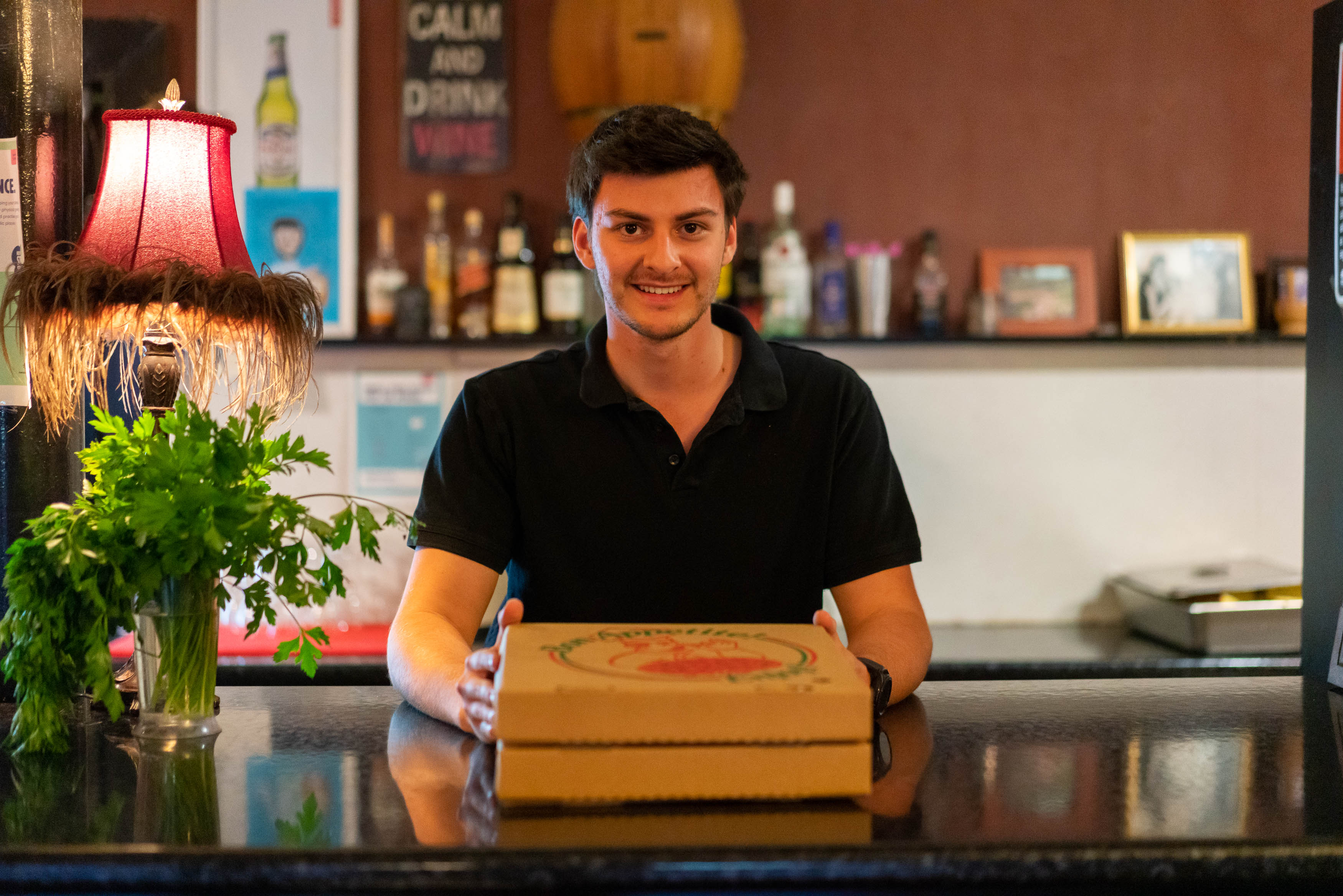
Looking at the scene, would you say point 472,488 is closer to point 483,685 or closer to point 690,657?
point 483,685

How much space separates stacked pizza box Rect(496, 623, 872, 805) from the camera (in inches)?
32.4

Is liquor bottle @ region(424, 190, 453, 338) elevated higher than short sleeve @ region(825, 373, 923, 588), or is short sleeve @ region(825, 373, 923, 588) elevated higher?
liquor bottle @ region(424, 190, 453, 338)

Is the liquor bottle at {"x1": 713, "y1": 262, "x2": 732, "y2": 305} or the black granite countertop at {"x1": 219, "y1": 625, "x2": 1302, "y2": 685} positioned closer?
the black granite countertop at {"x1": 219, "y1": 625, "x2": 1302, "y2": 685}

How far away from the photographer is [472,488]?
1544 millimetres

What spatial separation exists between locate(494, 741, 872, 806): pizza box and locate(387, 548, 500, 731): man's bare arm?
244 millimetres

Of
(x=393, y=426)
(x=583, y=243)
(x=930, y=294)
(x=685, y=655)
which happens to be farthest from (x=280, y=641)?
(x=685, y=655)

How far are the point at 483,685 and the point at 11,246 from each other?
826 mm

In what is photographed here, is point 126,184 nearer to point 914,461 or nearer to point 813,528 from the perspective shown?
point 813,528

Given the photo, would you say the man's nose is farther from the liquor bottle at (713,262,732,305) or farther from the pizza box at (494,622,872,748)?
the liquor bottle at (713,262,732,305)

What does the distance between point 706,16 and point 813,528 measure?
1.26m

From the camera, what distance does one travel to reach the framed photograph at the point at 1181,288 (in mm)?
2789

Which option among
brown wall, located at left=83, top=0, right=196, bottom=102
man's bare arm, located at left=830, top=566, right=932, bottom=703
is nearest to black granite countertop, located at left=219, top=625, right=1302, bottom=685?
man's bare arm, located at left=830, top=566, right=932, bottom=703

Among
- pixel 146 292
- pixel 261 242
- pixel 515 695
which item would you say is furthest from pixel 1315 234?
pixel 261 242

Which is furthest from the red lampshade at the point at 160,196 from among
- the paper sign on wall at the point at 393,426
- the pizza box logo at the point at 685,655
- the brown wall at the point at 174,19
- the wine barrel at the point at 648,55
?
the brown wall at the point at 174,19
